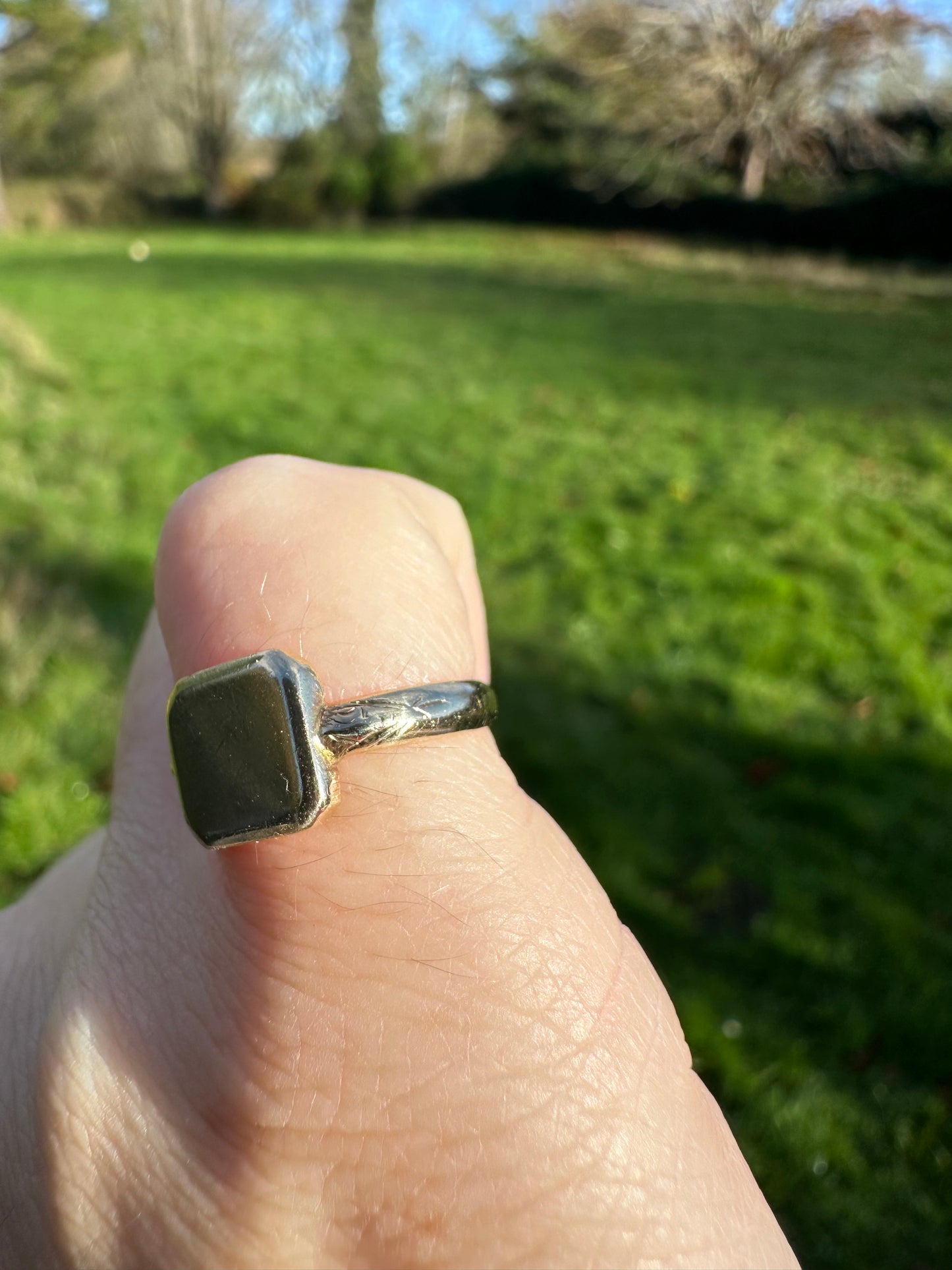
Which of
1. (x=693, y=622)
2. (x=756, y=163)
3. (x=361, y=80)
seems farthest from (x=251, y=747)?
(x=361, y=80)

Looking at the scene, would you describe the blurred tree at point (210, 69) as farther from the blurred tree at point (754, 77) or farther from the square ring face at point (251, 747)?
the square ring face at point (251, 747)

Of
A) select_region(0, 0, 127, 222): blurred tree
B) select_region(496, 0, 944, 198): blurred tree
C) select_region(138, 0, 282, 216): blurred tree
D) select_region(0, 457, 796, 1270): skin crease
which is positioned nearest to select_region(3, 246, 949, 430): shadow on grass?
select_region(496, 0, 944, 198): blurred tree

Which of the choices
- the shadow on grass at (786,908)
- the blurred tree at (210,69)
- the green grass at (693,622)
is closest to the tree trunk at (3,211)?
the blurred tree at (210,69)

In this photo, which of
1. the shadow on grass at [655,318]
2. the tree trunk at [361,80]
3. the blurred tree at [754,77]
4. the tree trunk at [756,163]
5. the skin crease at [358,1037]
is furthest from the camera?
the tree trunk at [361,80]

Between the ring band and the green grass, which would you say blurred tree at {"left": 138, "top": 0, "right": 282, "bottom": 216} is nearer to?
the green grass

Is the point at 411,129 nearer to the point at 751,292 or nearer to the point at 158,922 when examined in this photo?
the point at 751,292

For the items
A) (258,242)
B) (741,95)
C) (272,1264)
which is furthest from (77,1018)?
(258,242)
